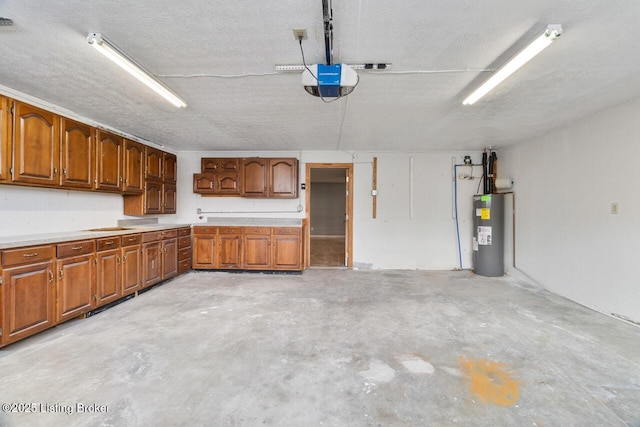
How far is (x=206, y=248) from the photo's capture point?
5039 millimetres

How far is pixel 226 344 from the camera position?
7.86 ft

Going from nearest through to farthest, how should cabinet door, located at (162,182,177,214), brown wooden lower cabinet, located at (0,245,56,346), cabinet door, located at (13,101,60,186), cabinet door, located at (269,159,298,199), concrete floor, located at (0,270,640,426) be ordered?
1. concrete floor, located at (0,270,640,426)
2. brown wooden lower cabinet, located at (0,245,56,346)
3. cabinet door, located at (13,101,60,186)
4. cabinet door, located at (162,182,177,214)
5. cabinet door, located at (269,159,298,199)

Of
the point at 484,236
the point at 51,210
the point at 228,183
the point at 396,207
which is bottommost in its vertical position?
the point at 484,236

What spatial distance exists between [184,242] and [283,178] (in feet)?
6.82

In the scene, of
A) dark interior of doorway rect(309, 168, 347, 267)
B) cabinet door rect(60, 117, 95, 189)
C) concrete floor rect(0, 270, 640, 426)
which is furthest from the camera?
dark interior of doorway rect(309, 168, 347, 267)

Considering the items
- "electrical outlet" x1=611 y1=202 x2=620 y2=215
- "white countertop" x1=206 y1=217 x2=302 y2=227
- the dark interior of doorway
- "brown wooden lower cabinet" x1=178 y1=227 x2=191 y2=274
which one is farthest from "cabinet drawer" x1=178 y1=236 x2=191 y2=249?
the dark interior of doorway

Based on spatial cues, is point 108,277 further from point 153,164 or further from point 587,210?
point 587,210

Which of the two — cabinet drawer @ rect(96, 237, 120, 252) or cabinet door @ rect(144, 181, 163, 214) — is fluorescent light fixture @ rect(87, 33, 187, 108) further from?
cabinet door @ rect(144, 181, 163, 214)

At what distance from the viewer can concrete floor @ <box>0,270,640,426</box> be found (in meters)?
1.61

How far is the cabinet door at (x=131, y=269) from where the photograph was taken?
344 centimetres

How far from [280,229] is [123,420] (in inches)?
140

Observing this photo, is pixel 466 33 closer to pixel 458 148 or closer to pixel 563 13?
pixel 563 13

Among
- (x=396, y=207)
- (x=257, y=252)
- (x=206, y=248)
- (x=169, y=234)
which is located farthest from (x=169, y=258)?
(x=396, y=207)

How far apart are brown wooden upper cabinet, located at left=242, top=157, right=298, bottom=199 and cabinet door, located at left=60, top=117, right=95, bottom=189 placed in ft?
7.58
